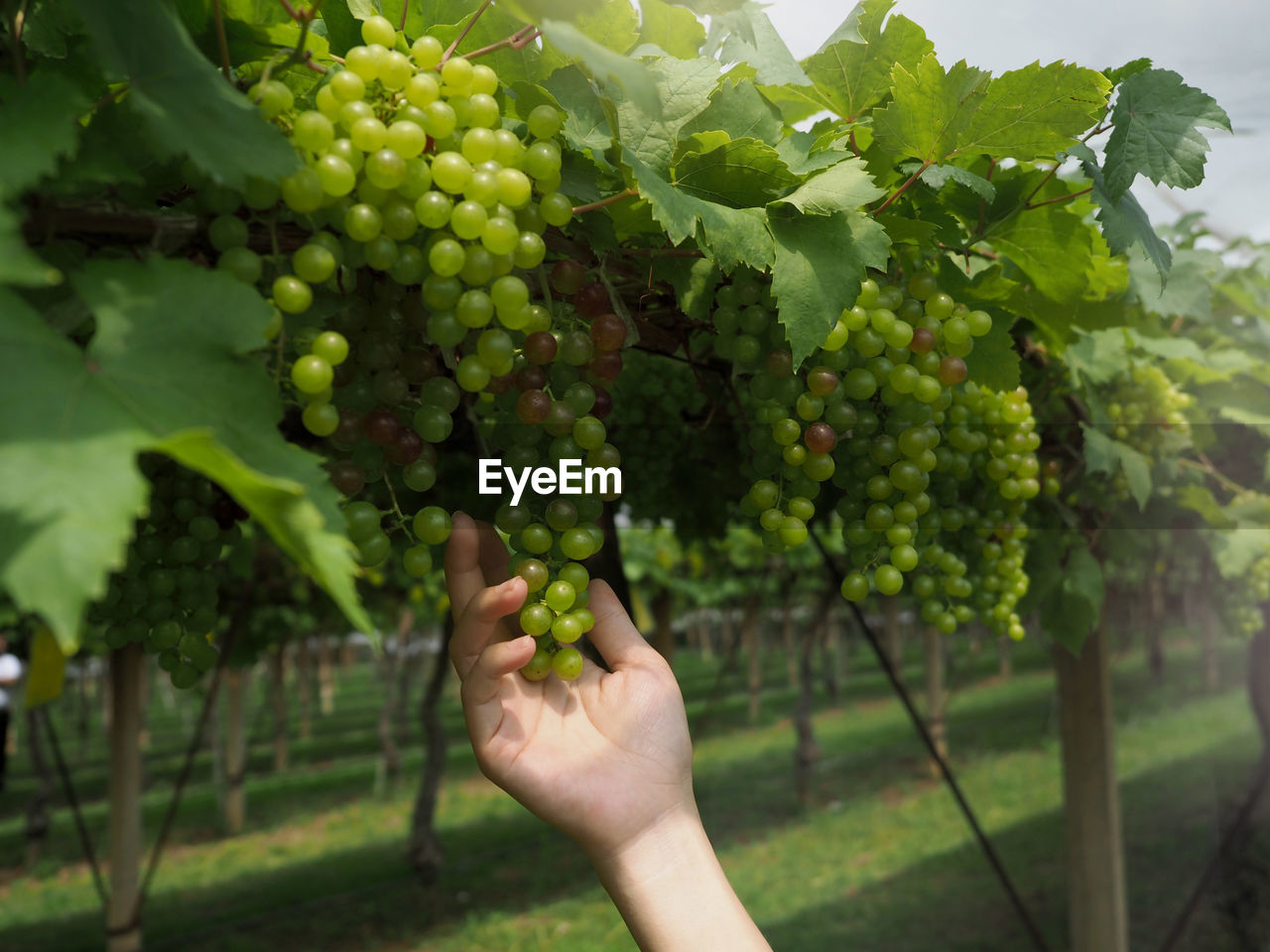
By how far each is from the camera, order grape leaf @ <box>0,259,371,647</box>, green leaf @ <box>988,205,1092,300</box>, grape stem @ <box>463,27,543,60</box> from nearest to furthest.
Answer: grape leaf @ <box>0,259,371,647</box> → grape stem @ <box>463,27,543,60</box> → green leaf @ <box>988,205,1092,300</box>

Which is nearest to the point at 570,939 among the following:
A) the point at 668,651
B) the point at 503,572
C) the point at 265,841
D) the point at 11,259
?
the point at 668,651

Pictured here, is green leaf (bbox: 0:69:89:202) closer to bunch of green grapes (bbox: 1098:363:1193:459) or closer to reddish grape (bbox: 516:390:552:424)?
reddish grape (bbox: 516:390:552:424)

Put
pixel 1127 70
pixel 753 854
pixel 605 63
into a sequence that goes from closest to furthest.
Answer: pixel 605 63 < pixel 1127 70 < pixel 753 854

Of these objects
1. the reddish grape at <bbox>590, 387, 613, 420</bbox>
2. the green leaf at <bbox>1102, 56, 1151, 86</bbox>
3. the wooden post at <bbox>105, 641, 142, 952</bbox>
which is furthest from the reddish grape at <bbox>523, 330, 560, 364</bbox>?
the wooden post at <bbox>105, 641, 142, 952</bbox>

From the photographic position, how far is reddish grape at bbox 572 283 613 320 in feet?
3.52

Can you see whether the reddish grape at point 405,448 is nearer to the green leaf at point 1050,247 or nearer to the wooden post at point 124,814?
the green leaf at point 1050,247

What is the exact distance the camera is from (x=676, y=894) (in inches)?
47.7

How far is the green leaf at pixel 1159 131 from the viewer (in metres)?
1.17

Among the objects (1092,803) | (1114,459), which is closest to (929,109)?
(1114,459)

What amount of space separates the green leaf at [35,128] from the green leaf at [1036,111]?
1.01 meters

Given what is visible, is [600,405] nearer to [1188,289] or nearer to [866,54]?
[866,54]

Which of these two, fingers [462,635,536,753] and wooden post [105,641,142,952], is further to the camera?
wooden post [105,641,142,952]

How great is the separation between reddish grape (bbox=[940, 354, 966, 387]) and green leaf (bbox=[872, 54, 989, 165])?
27 centimetres

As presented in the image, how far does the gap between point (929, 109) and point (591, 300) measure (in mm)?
513
